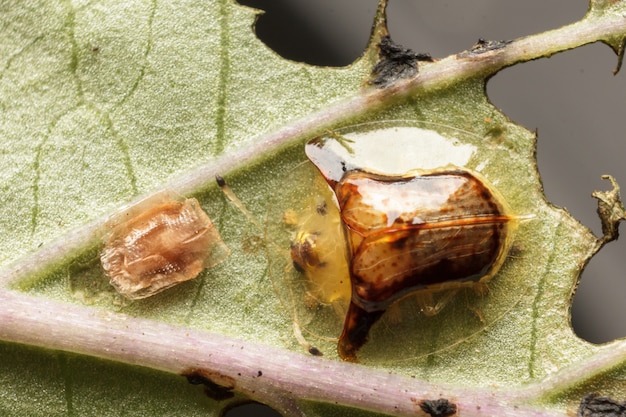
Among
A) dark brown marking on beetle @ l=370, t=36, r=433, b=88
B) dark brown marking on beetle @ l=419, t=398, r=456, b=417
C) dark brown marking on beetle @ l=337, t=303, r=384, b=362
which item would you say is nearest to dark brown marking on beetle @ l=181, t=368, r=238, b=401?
dark brown marking on beetle @ l=337, t=303, r=384, b=362

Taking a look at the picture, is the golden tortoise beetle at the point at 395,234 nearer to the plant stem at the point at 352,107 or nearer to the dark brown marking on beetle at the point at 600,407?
the plant stem at the point at 352,107

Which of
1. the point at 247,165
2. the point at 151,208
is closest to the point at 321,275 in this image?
the point at 247,165

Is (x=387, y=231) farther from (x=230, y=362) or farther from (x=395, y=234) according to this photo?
(x=230, y=362)

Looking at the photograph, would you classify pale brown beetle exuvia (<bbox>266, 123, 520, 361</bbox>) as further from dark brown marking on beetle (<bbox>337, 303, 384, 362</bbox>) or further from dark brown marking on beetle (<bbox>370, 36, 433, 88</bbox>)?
dark brown marking on beetle (<bbox>370, 36, 433, 88</bbox>)

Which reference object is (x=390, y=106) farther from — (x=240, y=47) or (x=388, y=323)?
(x=388, y=323)

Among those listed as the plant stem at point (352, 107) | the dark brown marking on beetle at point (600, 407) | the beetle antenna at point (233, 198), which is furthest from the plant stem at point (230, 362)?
the beetle antenna at point (233, 198)

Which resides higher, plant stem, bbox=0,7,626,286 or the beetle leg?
plant stem, bbox=0,7,626,286
